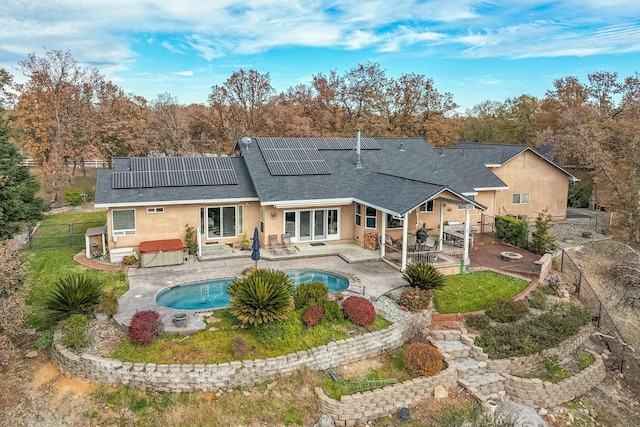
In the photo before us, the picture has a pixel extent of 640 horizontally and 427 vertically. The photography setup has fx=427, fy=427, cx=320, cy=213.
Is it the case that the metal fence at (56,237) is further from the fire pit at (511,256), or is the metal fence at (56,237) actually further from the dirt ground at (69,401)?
the fire pit at (511,256)

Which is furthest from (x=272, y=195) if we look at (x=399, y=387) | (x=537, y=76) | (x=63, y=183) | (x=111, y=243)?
(x=537, y=76)

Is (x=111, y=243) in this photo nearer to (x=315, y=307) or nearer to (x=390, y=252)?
(x=315, y=307)

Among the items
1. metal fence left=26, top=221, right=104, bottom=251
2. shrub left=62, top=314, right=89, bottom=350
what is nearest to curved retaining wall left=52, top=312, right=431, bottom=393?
shrub left=62, top=314, right=89, bottom=350

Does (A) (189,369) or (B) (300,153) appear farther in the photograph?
(B) (300,153)

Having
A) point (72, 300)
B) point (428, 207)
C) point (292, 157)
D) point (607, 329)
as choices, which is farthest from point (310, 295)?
point (428, 207)

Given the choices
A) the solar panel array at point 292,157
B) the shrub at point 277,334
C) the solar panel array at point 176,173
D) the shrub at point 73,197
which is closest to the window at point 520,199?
the solar panel array at point 292,157

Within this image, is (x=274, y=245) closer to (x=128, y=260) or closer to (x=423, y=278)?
(x=128, y=260)

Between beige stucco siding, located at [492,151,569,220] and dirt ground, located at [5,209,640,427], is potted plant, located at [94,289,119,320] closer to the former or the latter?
dirt ground, located at [5,209,640,427]
